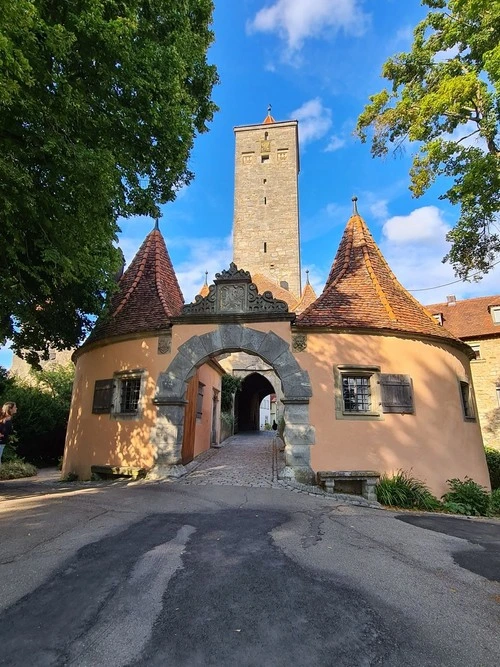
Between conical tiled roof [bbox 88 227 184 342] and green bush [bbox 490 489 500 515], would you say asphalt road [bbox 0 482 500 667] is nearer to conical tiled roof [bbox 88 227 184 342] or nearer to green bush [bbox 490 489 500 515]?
green bush [bbox 490 489 500 515]

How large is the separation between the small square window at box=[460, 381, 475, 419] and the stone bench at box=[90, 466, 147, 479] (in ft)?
27.8

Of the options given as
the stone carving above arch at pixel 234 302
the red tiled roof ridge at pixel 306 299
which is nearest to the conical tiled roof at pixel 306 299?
the red tiled roof ridge at pixel 306 299

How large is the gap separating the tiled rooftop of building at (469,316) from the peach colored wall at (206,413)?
53.9ft

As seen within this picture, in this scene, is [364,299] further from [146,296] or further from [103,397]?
[103,397]

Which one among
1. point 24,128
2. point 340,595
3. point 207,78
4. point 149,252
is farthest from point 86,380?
point 340,595

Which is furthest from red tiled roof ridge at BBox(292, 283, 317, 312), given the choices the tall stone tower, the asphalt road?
the asphalt road

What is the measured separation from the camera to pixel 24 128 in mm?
5801

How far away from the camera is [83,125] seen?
255 inches

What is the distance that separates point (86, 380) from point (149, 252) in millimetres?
5071

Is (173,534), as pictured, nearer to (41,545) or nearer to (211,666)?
(41,545)

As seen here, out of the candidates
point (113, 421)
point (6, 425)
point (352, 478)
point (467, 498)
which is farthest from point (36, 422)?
point (467, 498)

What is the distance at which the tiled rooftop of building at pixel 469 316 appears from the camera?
23703mm

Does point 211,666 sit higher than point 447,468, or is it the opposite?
point 447,468

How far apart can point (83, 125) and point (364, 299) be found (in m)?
7.65
